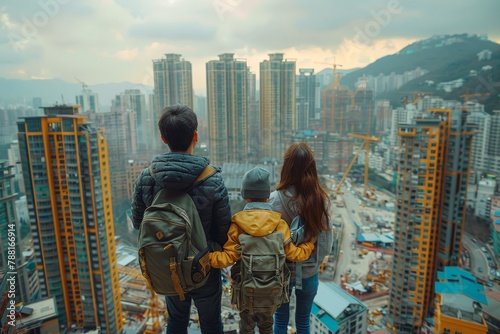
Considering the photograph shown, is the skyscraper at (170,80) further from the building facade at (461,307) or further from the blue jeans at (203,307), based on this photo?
the blue jeans at (203,307)

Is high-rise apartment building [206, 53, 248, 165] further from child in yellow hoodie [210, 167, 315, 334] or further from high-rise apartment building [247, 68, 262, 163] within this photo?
child in yellow hoodie [210, 167, 315, 334]

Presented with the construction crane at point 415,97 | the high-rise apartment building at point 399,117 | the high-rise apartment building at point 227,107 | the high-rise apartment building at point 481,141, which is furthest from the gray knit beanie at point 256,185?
the high-rise apartment building at point 399,117

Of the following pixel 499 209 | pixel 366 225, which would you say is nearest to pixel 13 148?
pixel 499 209

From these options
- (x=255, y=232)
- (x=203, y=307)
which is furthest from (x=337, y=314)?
(x=255, y=232)

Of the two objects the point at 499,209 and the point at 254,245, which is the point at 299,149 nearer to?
the point at 254,245

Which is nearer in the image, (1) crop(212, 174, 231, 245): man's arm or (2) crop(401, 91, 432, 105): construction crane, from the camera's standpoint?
(1) crop(212, 174, 231, 245): man's arm

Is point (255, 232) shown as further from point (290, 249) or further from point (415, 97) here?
point (415, 97)

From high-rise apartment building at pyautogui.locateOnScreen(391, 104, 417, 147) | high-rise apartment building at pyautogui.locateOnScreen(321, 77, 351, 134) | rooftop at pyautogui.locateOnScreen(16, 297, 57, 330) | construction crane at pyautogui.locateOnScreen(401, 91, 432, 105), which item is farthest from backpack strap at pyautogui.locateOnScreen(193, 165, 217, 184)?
high-rise apartment building at pyautogui.locateOnScreen(391, 104, 417, 147)
